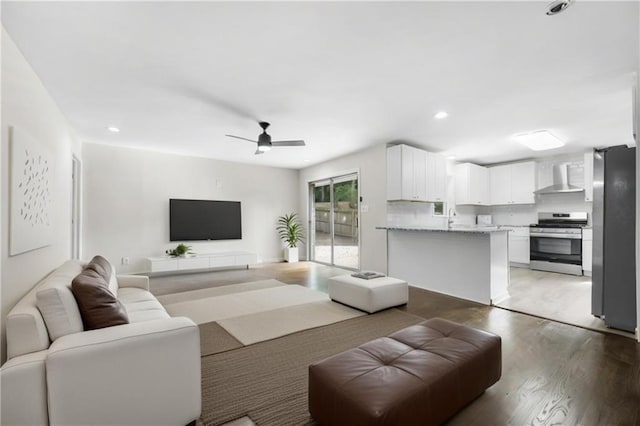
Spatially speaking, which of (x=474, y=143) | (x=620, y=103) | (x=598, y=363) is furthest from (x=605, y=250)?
(x=474, y=143)

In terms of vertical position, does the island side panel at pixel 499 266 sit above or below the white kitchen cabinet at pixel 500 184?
below

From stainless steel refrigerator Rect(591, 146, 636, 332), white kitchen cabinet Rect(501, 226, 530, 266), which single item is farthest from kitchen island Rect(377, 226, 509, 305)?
white kitchen cabinet Rect(501, 226, 530, 266)

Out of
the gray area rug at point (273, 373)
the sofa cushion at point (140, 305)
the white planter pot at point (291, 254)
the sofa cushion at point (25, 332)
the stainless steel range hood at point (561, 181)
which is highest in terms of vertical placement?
the stainless steel range hood at point (561, 181)

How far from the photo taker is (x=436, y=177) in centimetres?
584

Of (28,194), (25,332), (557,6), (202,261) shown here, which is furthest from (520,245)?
(28,194)

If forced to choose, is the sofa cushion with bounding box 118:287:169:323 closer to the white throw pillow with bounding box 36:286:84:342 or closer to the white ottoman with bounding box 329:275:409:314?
the white throw pillow with bounding box 36:286:84:342

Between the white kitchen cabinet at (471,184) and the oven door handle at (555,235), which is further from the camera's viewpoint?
the white kitchen cabinet at (471,184)

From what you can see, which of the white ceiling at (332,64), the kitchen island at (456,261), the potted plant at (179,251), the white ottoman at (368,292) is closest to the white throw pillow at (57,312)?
the white ceiling at (332,64)

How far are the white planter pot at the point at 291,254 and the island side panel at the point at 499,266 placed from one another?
4674 mm

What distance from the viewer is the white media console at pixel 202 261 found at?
552 centimetres

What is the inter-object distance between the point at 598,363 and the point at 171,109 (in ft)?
16.1

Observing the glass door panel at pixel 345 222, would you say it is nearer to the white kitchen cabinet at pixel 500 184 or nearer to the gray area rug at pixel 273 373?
the gray area rug at pixel 273 373

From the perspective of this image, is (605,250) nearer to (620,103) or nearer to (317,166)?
(620,103)

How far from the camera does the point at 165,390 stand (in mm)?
1511
